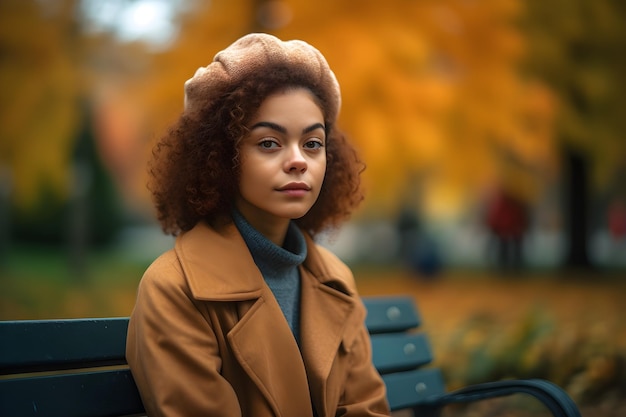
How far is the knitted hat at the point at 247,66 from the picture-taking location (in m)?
2.15

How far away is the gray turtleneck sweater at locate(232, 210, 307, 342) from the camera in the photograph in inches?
89.3

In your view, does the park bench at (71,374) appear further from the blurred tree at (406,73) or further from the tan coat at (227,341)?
the blurred tree at (406,73)

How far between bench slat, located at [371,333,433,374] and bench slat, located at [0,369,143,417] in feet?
3.62

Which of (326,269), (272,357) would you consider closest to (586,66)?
(326,269)

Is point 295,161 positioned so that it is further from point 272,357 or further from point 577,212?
point 577,212

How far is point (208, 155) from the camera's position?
2.19 m

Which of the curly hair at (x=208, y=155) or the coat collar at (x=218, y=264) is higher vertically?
the curly hair at (x=208, y=155)

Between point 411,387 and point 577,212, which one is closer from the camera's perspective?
point 411,387

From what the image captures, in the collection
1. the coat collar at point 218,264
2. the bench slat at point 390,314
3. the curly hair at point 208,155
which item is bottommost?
the bench slat at point 390,314

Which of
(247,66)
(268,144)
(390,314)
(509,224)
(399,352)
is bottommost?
(509,224)

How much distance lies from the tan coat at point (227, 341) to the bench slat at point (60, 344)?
0.15m

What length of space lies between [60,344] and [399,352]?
4.89ft

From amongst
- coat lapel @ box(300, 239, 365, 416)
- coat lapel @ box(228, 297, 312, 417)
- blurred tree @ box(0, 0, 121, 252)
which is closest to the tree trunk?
blurred tree @ box(0, 0, 121, 252)

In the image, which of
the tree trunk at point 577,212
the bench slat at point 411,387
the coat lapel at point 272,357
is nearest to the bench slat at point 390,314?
the bench slat at point 411,387
